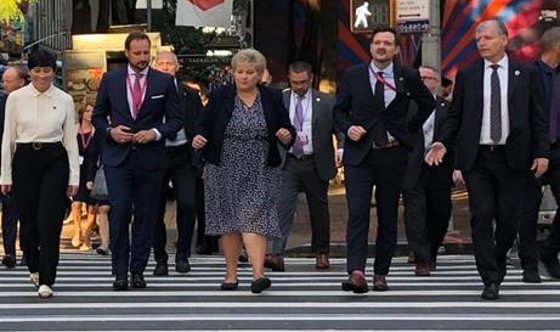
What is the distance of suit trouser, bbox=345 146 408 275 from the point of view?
8.06 meters

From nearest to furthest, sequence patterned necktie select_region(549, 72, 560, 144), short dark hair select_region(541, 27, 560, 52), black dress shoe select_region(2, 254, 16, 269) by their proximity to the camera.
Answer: patterned necktie select_region(549, 72, 560, 144)
short dark hair select_region(541, 27, 560, 52)
black dress shoe select_region(2, 254, 16, 269)

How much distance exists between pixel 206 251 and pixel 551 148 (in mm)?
4826

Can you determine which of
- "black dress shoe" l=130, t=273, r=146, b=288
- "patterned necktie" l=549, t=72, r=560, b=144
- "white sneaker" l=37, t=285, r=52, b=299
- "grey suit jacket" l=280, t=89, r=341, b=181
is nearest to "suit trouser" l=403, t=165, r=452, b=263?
"grey suit jacket" l=280, t=89, r=341, b=181

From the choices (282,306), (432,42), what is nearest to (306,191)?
(282,306)

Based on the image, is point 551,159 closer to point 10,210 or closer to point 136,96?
point 136,96

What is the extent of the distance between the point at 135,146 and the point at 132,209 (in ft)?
1.83

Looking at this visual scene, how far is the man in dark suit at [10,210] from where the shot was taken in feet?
33.9

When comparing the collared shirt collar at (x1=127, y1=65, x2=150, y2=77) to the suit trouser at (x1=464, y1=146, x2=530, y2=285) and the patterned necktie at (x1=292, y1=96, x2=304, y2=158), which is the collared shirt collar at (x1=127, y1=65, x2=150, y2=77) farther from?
the suit trouser at (x1=464, y1=146, x2=530, y2=285)

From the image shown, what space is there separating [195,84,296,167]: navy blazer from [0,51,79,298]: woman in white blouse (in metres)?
1.04

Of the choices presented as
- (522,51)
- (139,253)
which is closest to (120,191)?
(139,253)

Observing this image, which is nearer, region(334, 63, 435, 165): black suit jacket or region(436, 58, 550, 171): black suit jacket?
region(436, 58, 550, 171): black suit jacket

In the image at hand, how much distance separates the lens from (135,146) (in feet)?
27.2

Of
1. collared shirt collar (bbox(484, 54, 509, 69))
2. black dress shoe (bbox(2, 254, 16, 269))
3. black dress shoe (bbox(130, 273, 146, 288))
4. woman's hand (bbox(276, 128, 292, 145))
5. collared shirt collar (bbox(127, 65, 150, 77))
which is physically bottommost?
black dress shoe (bbox(2, 254, 16, 269))

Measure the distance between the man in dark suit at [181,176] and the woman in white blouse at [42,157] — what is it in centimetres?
164
